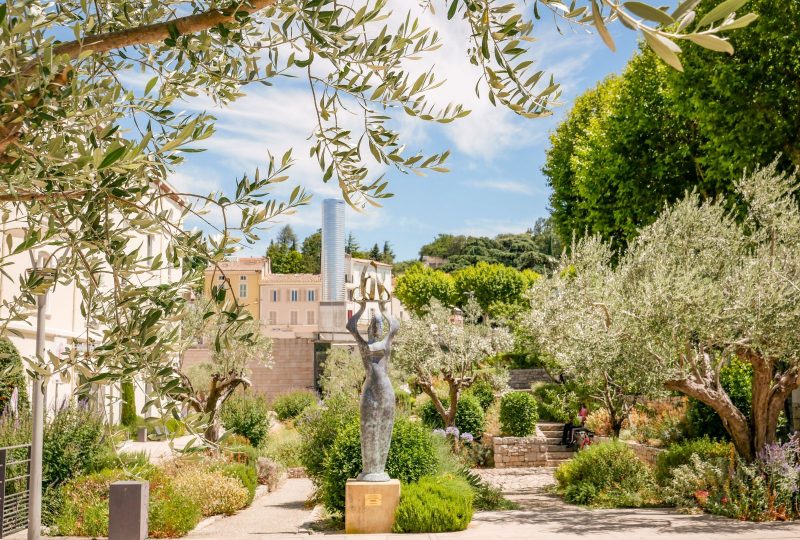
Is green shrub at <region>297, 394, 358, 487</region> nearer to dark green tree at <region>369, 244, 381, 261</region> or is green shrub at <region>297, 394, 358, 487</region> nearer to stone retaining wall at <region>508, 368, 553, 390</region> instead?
stone retaining wall at <region>508, 368, 553, 390</region>

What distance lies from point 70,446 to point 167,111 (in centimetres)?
1005

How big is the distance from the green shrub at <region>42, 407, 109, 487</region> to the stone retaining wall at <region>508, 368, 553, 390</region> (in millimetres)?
26232

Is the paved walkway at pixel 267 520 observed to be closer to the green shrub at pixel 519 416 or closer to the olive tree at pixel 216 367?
the olive tree at pixel 216 367

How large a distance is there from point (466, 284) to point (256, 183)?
50070 mm

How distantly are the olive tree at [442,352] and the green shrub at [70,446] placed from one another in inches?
423

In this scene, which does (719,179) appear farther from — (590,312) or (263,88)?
(263,88)

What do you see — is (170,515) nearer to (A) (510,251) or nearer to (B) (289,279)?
(B) (289,279)

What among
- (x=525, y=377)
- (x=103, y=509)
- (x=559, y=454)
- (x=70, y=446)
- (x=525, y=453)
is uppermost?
(x=525, y=377)

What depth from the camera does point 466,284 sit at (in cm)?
5278

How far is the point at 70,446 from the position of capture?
38.6 feet

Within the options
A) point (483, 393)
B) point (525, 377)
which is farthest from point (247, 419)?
point (525, 377)

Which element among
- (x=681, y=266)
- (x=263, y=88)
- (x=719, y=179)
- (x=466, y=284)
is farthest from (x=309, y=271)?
(x=263, y=88)

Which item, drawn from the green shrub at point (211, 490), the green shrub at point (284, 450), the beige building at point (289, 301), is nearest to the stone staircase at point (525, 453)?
the green shrub at point (284, 450)

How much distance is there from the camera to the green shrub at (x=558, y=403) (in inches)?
949
